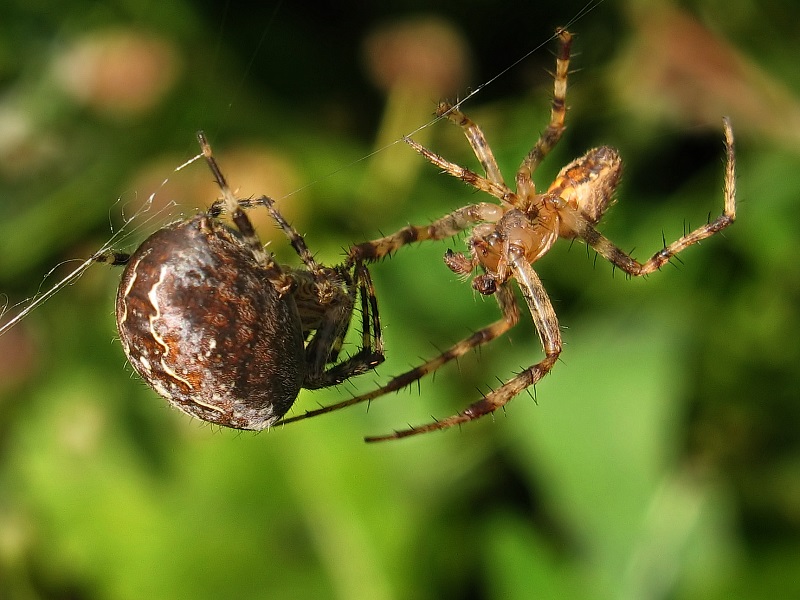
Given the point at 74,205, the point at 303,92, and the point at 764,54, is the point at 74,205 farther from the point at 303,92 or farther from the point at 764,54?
the point at 764,54

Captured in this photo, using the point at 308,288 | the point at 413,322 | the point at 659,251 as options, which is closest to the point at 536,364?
the point at 659,251

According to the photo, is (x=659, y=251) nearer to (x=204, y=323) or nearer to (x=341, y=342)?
(x=341, y=342)

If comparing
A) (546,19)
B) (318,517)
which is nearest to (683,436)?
(318,517)

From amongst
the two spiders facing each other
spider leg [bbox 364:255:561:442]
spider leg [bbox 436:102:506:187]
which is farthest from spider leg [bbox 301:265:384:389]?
spider leg [bbox 436:102:506:187]

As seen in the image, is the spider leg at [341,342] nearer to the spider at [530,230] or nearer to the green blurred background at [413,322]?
the spider at [530,230]

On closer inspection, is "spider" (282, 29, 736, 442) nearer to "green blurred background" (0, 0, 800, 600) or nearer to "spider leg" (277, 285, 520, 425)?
"spider leg" (277, 285, 520, 425)

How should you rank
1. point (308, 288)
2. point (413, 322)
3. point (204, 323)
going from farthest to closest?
1. point (413, 322)
2. point (308, 288)
3. point (204, 323)
